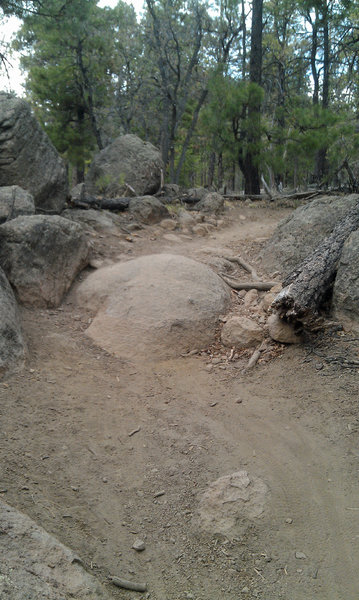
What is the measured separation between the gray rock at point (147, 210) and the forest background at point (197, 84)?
2683 mm

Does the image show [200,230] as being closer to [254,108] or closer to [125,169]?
[125,169]

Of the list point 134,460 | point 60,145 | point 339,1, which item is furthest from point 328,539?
point 60,145

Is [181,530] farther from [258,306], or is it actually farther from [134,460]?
[258,306]

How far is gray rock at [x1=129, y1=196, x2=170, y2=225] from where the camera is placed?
7879 millimetres

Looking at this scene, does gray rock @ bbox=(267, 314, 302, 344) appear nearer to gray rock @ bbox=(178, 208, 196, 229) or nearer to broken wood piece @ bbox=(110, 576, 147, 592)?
broken wood piece @ bbox=(110, 576, 147, 592)

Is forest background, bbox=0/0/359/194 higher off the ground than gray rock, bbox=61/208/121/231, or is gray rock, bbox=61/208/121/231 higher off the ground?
forest background, bbox=0/0/359/194

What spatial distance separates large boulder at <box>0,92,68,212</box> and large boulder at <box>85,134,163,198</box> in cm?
238

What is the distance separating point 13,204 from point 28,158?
1567 mm

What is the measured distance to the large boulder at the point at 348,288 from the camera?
14.1 ft

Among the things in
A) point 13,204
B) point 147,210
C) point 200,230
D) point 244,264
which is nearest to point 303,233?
point 244,264

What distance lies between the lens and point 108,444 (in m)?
3.25

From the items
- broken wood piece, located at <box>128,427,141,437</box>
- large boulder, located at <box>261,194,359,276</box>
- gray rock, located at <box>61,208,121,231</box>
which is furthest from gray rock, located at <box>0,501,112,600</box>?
gray rock, located at <box>61,208,121,231</box>

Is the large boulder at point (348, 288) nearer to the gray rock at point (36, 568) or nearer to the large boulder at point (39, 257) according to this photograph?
the large boulder at point (39, 257)

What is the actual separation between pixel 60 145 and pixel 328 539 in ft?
41.1
